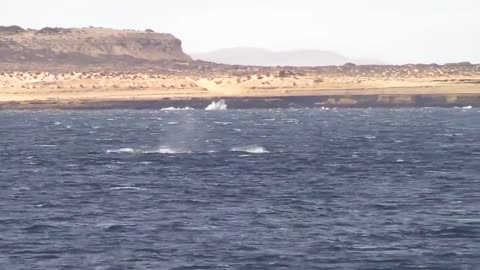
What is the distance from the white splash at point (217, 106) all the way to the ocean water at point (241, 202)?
82550 millimetres

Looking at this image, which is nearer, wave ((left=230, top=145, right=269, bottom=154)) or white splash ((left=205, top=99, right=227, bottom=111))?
wave ((left=230, top=145, right=269, bottom=154))

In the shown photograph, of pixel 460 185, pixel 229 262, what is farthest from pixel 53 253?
pixel 460 185

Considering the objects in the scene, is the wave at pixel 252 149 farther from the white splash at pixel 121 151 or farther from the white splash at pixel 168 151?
the white splash at pixel 121 151

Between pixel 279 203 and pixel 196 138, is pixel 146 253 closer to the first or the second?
pixel 279 203

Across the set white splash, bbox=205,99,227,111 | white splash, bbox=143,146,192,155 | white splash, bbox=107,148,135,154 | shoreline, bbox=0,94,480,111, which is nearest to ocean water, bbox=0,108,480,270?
white splash, bbox=143,146,192,155

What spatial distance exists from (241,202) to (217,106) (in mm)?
137029

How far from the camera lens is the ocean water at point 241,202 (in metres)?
42.9

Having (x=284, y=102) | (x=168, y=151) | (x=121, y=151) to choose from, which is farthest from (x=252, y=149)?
(x=284, y=102)

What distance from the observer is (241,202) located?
56.5 metres

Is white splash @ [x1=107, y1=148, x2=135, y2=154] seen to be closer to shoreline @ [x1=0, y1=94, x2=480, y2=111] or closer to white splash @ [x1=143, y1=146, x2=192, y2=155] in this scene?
white splash @ [x1=143, y1=146, x2=192, y2=155]

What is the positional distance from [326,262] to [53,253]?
9.52m

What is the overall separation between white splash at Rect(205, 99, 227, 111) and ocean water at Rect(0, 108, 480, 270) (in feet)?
271

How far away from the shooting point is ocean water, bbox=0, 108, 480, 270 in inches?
1690

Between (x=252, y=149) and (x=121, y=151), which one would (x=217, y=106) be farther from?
(x=252, y=149)
